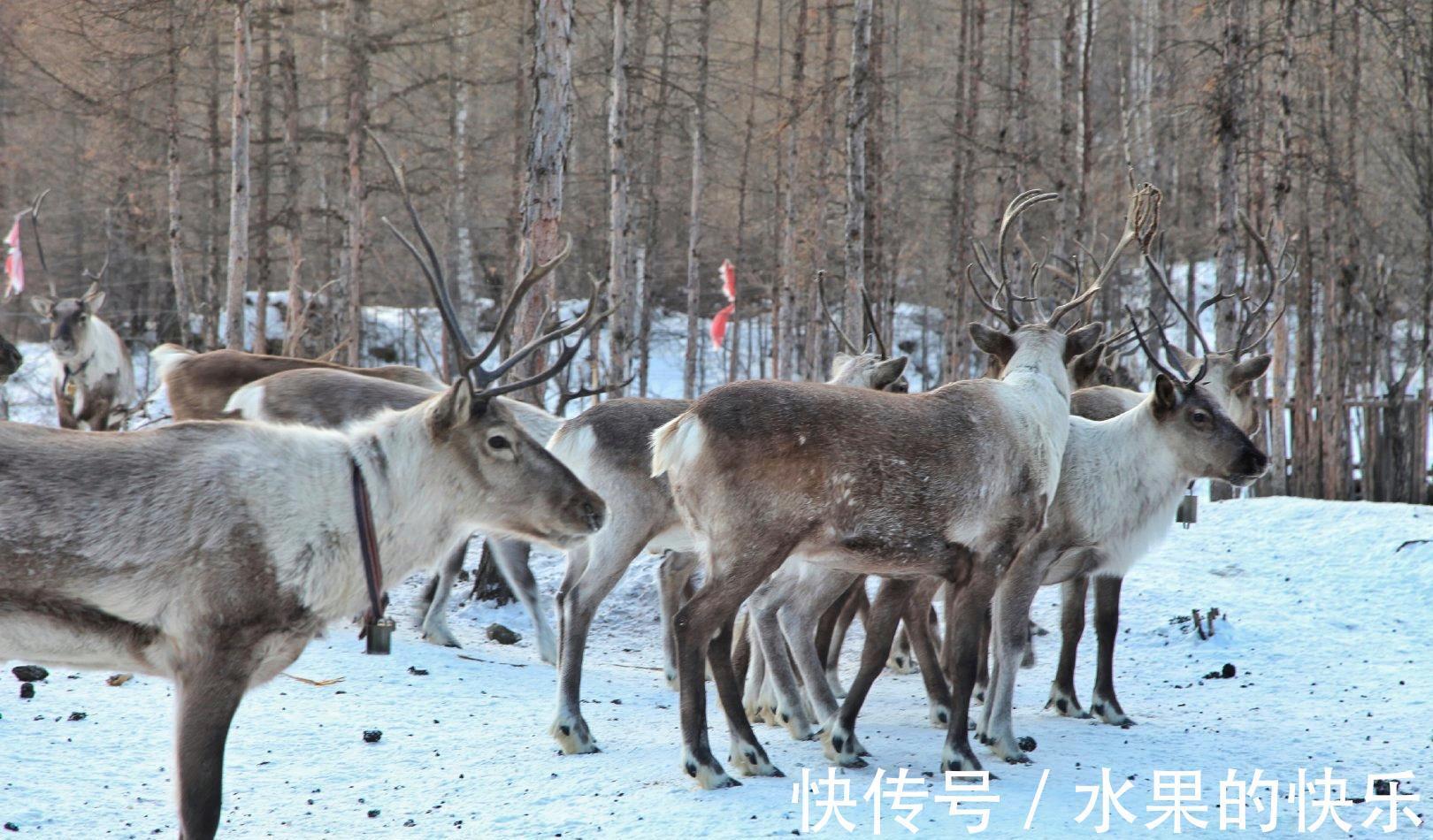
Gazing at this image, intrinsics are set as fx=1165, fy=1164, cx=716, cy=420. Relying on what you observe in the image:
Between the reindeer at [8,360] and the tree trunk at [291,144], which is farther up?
the tree trunk at [291,144]

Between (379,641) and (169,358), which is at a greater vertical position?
(169,358)

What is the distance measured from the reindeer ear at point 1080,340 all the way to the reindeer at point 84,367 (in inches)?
346

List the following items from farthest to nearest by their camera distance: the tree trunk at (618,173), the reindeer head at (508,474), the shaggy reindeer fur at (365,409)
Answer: the tree trunk at (618,173)
the shaggy reindeer fur at (365,409)
the reindeer head at (508,474)

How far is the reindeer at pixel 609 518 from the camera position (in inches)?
194

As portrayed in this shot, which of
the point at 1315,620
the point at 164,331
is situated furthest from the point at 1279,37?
the point at 164,331

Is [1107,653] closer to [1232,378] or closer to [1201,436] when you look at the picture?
[1201,436]

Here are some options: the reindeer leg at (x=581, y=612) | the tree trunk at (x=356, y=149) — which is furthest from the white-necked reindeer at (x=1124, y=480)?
Result: the tree trunk at (x=356, y=149)

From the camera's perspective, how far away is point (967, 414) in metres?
4.71

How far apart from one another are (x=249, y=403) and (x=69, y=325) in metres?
5.19

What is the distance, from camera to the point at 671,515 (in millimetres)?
5391

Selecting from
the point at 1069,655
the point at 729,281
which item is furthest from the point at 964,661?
the point at 729,281

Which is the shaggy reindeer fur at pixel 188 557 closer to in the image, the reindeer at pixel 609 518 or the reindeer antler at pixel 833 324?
the reindeer at pixel 609 518

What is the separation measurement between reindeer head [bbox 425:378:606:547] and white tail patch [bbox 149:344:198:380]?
14.7ft

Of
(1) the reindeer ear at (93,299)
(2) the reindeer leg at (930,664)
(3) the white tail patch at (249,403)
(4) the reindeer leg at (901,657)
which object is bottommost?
(4) the reindeer leg at (901,657)
